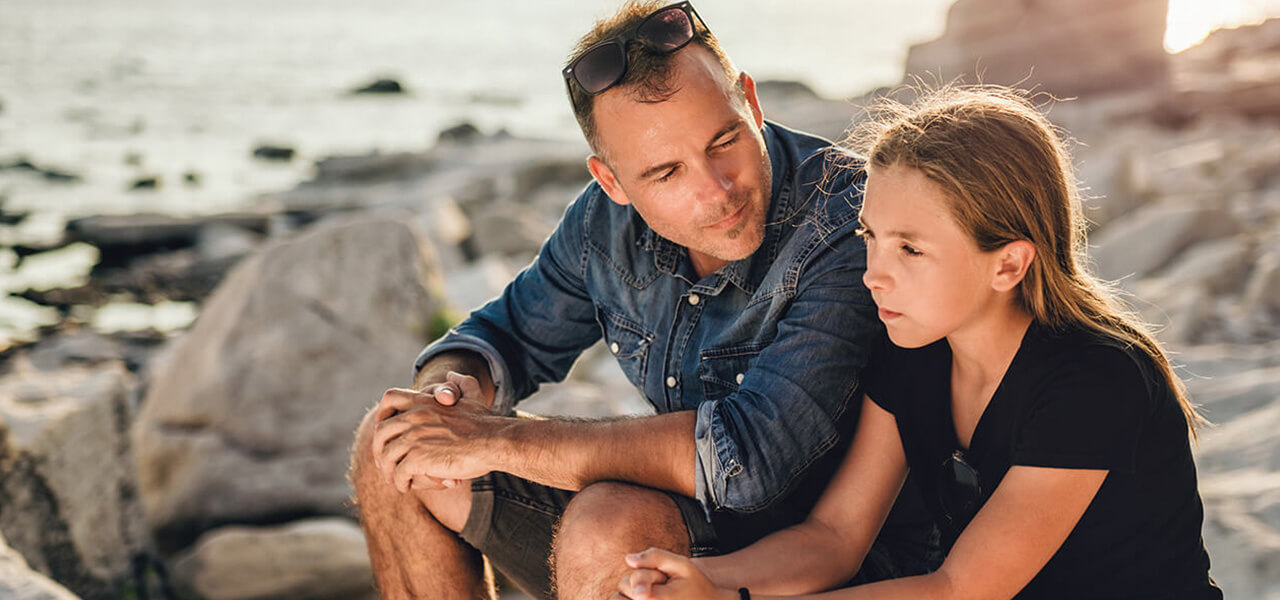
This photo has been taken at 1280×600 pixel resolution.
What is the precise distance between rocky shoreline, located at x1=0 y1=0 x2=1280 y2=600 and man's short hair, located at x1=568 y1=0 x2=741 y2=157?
1796 millimetres

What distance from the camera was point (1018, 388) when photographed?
2.16 m

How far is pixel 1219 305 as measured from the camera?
5.99m

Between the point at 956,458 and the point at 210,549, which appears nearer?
the point at 956,458

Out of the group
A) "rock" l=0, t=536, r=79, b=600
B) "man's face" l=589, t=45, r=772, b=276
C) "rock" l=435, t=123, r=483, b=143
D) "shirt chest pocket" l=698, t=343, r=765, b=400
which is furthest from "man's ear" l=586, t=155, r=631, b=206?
"rock" l=435, t=123, r=483, b=143

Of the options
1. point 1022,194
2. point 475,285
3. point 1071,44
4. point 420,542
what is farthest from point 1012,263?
point 1071,44

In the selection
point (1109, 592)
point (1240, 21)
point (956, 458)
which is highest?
point (1240, 21)

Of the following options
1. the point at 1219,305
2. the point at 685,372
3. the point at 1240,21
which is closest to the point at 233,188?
the point at 1219,305

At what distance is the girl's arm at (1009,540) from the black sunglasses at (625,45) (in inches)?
48.8

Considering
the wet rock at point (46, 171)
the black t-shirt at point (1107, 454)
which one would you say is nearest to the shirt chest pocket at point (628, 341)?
the black t-shirt at point (1107, 454)

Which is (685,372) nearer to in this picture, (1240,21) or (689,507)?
(689,507)

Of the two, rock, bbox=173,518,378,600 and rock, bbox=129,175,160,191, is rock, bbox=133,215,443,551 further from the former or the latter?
rock, bbox=129,175,160,191

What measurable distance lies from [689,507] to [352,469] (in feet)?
3.21

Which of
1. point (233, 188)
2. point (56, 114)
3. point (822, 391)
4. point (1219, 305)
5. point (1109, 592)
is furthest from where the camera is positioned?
point (56, 114)

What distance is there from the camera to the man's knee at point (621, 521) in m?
2.33
